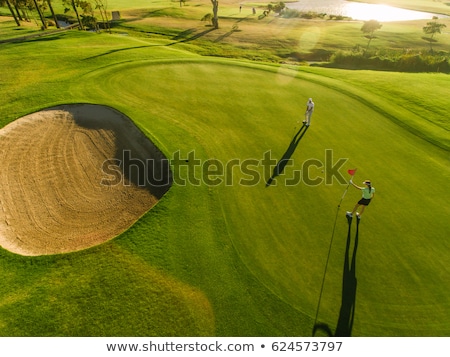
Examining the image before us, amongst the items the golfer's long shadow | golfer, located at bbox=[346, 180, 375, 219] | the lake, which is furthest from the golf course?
the lake

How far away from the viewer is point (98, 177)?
14227 millimetres

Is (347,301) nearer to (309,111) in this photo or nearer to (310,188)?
(310,188)

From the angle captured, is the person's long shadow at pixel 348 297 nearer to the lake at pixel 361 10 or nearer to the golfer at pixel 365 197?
the golfer at pixel 365 197

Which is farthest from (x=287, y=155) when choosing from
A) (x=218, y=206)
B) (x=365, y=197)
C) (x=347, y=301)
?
(x=347, y=301)

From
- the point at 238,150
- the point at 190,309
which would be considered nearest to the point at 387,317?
the point at 190,309

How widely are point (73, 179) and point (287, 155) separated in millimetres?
11432

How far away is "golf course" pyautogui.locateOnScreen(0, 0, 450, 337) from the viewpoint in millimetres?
9281

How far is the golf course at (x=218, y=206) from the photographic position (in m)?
9.28

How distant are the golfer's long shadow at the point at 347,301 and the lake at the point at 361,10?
9088 centimetres

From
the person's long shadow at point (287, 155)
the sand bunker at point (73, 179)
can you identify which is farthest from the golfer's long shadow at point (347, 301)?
the sand bunker at point (73, 179)

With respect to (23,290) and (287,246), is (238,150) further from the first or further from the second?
(23,290)

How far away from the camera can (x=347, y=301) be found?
31.3ft

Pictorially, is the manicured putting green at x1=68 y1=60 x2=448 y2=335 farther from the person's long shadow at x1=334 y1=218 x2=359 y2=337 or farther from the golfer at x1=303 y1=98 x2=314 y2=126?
the golfer at x1=303 y1=98 x2=314 y2=126

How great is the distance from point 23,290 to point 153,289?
4567 millimetres
